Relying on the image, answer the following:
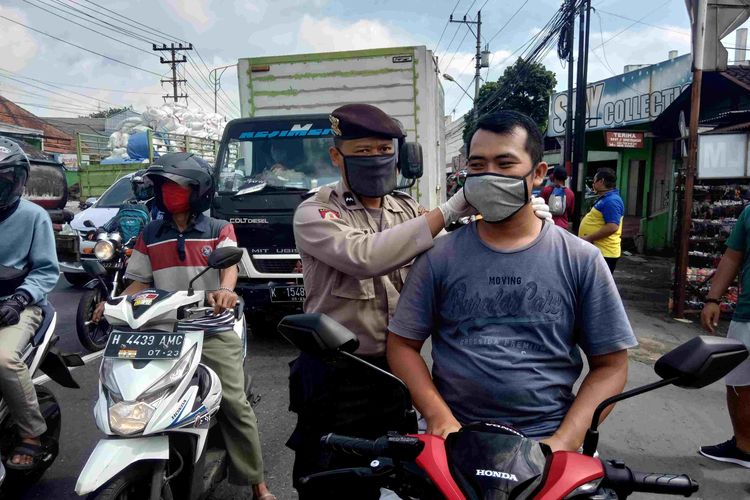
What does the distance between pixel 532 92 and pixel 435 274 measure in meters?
31.8

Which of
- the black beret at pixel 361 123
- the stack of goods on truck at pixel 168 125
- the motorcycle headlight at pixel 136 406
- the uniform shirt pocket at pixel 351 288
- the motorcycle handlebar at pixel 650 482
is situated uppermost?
the stack of goods on truck at pixel 168 125

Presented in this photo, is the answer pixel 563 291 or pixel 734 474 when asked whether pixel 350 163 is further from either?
pixel 734 474

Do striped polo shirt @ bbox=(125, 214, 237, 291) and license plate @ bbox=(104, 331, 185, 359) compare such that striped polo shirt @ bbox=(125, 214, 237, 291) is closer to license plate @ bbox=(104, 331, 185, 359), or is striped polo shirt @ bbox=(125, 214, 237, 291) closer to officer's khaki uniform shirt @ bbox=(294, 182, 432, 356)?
license plate @ bbox=(104, 331, 185, 359)

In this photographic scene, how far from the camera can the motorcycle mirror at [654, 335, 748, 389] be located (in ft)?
4.77

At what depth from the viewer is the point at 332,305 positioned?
7.20 ft

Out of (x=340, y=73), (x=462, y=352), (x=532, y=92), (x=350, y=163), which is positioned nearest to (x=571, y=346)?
(x=462, y=352)

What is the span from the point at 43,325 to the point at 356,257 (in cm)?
237

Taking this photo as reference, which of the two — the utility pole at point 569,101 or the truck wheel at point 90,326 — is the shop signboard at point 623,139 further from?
the truck wheel at point 90,326

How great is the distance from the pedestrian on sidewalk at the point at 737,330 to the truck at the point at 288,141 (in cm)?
230

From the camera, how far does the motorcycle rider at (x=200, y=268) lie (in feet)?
9.79

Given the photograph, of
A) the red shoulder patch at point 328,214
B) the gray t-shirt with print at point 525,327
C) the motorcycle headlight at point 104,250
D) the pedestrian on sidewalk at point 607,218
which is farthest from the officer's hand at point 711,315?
the motorcycle headlight at point 104,250

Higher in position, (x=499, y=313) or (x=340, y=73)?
(x=340, y=73)

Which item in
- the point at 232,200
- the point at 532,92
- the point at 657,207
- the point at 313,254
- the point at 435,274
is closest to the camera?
the point at 435,274

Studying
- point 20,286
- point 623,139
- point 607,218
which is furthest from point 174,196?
point 623,139
